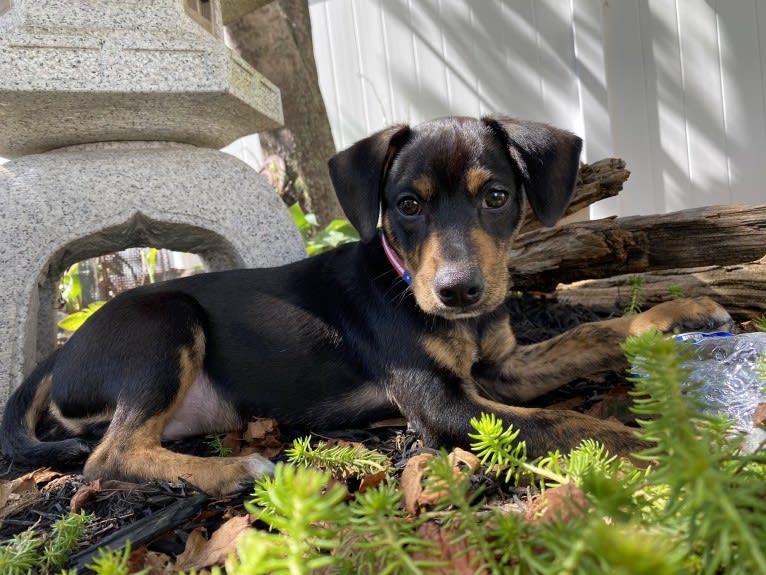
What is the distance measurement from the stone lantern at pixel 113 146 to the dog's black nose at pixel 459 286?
1.68m

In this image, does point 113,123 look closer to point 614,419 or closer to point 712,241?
point 614,419

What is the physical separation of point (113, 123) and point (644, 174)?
18.4 feet

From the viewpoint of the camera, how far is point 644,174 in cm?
689

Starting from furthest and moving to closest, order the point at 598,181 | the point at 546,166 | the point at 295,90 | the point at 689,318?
the point at 295,90, the point at 598,181, the point at 546,166, the point at 689,318

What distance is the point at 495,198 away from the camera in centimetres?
276

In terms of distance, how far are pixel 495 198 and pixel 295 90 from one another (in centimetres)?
459

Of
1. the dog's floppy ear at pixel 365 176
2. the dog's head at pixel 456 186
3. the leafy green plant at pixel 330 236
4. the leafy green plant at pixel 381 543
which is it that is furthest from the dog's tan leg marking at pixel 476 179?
the leafy green plant at pixel 330 236

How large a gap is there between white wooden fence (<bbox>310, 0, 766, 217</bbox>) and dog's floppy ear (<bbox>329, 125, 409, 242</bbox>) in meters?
4.58

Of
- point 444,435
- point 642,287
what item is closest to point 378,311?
point 444,435

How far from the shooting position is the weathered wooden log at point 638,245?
3.71m

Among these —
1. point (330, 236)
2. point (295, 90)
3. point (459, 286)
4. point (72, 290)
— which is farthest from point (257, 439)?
point (72, 290)

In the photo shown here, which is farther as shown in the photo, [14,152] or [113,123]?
[14,152]

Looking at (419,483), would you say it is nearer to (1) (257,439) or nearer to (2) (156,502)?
(2) (156,502)

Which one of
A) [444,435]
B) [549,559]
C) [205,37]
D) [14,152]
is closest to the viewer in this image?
[549,559]
